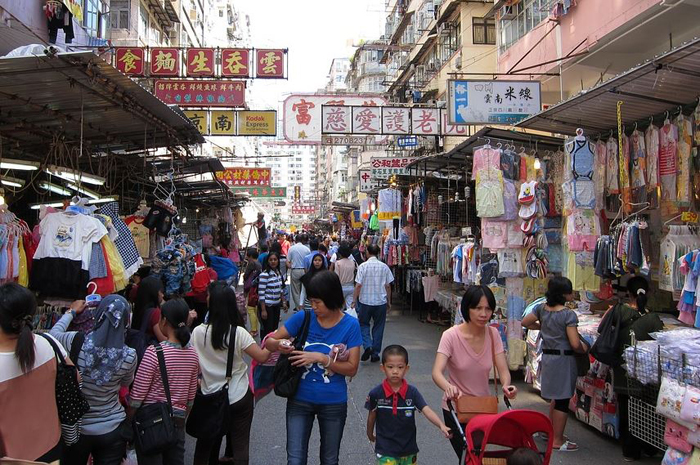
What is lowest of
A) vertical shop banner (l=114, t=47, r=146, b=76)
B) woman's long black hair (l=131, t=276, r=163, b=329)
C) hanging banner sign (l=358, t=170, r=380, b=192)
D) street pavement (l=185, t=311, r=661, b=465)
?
street pavement (l=185, t=311, r=661, b=465)

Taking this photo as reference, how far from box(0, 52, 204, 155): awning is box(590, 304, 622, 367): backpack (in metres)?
4.93

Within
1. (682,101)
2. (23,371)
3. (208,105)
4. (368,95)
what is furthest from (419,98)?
(23,371)

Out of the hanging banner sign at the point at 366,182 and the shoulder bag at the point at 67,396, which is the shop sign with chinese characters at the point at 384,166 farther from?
the shoulder bag at the point at 67,396

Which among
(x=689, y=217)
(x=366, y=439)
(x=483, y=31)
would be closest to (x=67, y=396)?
(x=366, y=439)

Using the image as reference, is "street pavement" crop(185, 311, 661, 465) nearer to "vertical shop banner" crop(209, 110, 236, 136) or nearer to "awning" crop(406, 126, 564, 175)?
"awning" crop(406, 126, 564, 175)

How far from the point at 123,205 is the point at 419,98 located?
732 inches

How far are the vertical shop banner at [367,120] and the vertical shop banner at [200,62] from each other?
3.72 meters

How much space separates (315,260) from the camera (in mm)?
8703

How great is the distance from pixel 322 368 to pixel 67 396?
149 cm

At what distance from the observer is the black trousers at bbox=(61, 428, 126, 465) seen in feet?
10.8

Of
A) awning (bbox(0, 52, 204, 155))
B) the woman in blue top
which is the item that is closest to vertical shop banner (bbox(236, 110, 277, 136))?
awning (bbox(0, 52, 204, 155))

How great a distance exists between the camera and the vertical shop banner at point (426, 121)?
45.2 feet

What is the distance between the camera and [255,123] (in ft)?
47.4

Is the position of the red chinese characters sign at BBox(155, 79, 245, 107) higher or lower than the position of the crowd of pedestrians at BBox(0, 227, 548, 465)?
higher
